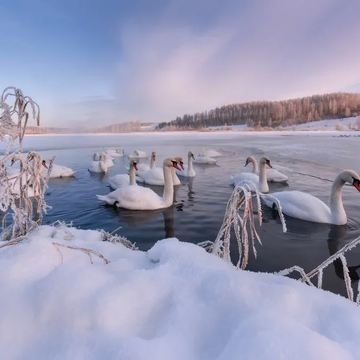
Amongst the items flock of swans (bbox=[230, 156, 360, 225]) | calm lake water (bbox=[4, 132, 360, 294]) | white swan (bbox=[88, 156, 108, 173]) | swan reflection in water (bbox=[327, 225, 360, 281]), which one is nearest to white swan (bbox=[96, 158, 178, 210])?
calm lake water (bbox=[4, 132, 360, 294])

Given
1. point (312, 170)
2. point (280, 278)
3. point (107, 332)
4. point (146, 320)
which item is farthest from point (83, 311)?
point (312, 170)

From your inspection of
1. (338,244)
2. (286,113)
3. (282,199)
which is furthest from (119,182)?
(286,113)

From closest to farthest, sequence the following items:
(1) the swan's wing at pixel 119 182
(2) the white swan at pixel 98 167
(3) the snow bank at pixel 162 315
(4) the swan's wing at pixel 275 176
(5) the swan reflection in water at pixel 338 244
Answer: (3) the snow bank at pixel 162 315
(5) the swan reflection in water at pixel 338 244
(1) the swan's wing at pixel 119 182
(4) the swan's wing at pixel 275 176
(2) the white swan at pixel 98 167

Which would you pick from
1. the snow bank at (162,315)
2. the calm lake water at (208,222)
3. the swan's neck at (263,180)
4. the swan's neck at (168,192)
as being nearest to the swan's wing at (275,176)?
the calm lake water at (208,222)

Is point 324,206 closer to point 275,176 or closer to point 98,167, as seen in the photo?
point 275,176

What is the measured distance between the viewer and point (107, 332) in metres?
1.03

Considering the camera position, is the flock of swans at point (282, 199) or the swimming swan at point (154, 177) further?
the swimming swan at point (154, 177)

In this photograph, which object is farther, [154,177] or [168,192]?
[154,177]

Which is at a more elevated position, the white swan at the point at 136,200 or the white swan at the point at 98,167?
the white swan at the point at 98,167

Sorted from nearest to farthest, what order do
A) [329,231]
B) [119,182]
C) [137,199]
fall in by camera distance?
[329,231], [137,199], [119,182]

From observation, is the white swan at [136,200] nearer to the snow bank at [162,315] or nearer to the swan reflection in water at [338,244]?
the swan reflection in water at [338,244]

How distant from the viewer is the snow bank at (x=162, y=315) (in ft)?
3.06

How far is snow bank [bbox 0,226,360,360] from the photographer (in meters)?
0.93

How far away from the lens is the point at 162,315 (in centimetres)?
116
